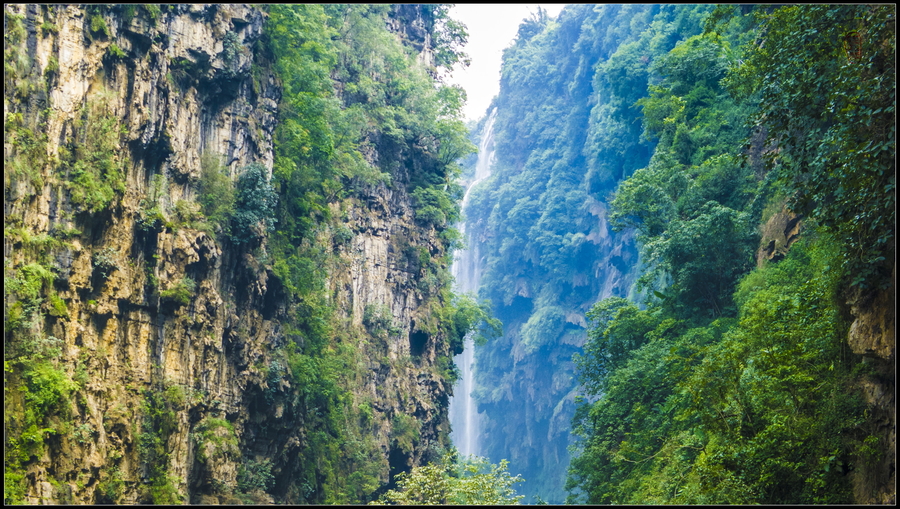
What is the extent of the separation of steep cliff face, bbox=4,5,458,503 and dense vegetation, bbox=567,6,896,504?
9195mm

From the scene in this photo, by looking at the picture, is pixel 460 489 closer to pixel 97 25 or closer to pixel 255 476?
pixel 255 476

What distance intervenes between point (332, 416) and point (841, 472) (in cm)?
1493

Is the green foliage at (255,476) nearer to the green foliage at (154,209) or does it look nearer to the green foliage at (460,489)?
the green foliage at (460,489)

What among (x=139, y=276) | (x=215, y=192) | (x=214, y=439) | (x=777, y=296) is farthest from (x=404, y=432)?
(x=777, y=296)

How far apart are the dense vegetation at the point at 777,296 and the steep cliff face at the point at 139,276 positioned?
9.20 meters

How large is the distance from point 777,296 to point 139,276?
1258cm

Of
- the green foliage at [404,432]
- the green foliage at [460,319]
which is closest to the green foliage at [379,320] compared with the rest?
the green foliage at [404,432]

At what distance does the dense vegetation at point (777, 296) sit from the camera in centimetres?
943

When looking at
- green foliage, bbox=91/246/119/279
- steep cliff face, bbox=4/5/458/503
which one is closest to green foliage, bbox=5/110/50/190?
steep cliff face, bbox=4/5/458/503

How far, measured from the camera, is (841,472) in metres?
9.77

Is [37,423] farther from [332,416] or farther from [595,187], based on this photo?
[595,187]

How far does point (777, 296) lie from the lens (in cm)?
1438

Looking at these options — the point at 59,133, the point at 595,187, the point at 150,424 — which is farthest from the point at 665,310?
the point at 595,187

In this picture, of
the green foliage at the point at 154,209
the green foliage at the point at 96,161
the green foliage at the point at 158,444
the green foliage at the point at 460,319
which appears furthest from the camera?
the green foliage at the point at 460,319
